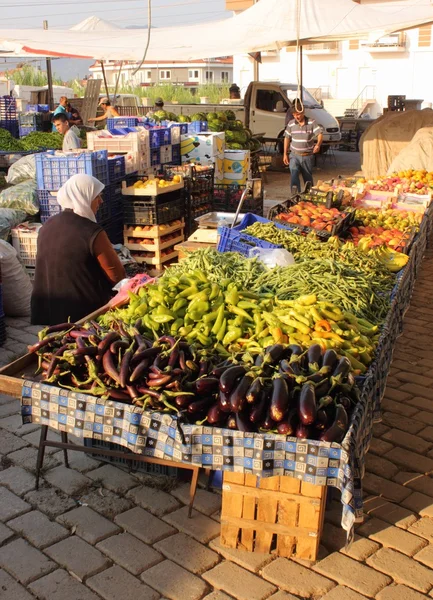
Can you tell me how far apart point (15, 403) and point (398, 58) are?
42.4 metres

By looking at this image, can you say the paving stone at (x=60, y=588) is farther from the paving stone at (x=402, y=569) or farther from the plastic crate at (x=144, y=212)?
the plastic crate at (x=144, y=212)

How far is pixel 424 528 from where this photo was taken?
3.88 metres

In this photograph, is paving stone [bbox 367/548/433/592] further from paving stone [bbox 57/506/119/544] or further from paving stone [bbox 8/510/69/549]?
paving stone [bbox 8/510/69/549]

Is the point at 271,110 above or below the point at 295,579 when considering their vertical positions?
above

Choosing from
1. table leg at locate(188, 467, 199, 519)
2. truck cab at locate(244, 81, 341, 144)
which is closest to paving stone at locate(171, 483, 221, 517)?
table leg at locate(188, 467, 199, 519)

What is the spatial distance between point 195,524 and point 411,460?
1.73 meters

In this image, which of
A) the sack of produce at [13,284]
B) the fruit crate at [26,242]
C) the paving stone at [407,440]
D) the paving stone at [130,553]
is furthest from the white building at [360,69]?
the paving stone at [130,553]

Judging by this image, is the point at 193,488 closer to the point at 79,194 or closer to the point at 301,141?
the point at 79,194

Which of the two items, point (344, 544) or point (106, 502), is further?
point (106, 502)

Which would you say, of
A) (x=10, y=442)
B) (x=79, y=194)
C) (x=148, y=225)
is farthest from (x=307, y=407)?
(x=148, y=225)

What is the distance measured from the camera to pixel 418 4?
47.2ft

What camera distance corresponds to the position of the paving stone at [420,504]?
13.3 ft

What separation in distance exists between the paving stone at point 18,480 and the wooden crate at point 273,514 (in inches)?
55.2

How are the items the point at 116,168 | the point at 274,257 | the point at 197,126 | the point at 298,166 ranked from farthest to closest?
1. the point at 197,126
2. the point at 298,166
3. the point at 116,168
4. the point at 274,257
